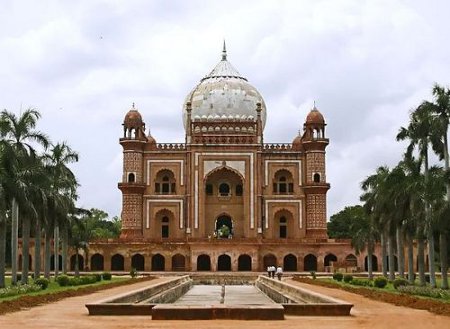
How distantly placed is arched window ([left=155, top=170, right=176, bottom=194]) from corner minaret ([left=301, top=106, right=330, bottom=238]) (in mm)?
9774

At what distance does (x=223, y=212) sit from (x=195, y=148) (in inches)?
202

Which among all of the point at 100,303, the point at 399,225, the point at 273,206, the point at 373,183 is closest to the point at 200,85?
the point at 273,206

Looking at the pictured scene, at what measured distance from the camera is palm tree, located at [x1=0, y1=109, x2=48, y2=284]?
2638cm

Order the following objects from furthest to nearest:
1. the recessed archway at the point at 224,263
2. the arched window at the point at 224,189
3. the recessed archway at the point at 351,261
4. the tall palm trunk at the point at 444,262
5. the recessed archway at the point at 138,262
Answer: the arched window at the point at 224,189 < the recessed archway at the point at 138,262 < the recessed archway at the point at 224,263 < the recessed archway at the point at 351,261 < the tall palm trunk at the point at 444,262

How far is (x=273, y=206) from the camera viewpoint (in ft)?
176

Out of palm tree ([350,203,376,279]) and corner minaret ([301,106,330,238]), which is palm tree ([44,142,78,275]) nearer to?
palm tree ([350,203,376,279])

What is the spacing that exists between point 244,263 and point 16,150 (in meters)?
25.6

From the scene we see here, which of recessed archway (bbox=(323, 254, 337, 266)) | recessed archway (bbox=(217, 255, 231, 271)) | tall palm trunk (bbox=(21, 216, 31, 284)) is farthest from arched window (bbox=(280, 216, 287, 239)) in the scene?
tall palm trunk (bbox=(21, 216, 31, 284))

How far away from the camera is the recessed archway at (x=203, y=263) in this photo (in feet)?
164

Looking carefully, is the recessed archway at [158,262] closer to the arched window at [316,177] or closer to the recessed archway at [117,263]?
the recessed archway at [117,263]

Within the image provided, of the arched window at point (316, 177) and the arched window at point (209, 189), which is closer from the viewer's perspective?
the arched window at point (316, 177)

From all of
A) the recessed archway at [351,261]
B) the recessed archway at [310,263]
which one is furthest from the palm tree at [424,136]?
the recessed archway at [310,263]

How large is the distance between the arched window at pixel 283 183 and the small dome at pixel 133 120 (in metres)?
10.8

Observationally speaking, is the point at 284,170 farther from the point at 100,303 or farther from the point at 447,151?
the point at 100,303
